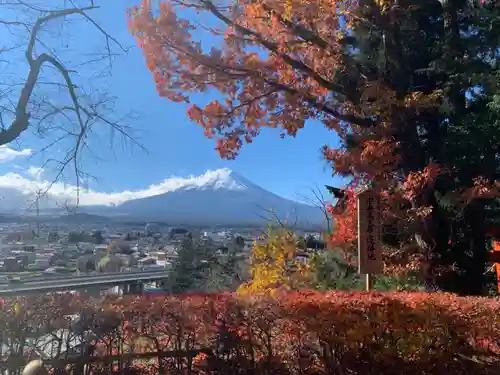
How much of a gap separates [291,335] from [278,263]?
576cm

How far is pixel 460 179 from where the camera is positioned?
322 inches

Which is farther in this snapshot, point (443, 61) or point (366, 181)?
point (443, 61)

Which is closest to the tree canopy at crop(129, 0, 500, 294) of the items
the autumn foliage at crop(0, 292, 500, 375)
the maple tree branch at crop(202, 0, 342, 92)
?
the maple tree branch at crop(202, 0, 342, 92)

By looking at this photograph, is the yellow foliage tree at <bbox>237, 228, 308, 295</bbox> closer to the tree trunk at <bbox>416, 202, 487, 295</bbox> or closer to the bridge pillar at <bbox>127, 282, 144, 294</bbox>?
the bridge pillar at <bbox>127, 282, 144, 294</bbox>

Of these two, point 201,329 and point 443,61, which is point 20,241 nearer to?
point 201,329

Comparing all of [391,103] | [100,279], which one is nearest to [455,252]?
[391,103]

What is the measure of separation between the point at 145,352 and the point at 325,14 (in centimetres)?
629

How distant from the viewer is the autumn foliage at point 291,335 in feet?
11.4

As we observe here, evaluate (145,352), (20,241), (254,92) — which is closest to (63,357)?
(145,352)

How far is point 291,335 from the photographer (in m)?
3.53

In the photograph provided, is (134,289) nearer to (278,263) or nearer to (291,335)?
(278,263)

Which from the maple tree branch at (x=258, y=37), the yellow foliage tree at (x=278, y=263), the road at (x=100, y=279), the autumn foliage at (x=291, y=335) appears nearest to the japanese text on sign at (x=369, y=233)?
the autumn foliage at (x=291, y=335)

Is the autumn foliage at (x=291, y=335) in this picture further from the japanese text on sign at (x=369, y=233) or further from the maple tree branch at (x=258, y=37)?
the maple tree branch at (x=258, y=37)

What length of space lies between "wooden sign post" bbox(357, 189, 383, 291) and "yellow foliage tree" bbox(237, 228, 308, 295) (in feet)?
10.5
